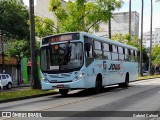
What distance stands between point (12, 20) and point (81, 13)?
740cm

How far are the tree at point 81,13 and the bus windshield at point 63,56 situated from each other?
39.2 feet

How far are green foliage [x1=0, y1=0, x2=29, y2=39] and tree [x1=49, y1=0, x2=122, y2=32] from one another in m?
4.75

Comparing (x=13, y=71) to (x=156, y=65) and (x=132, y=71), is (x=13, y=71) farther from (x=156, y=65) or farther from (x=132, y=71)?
(x=156, y=65)

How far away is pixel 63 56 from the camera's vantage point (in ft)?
63.4

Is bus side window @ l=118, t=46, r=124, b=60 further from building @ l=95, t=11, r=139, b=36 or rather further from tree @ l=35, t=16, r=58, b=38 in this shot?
building @ l=95, t=11, r=139, b=36

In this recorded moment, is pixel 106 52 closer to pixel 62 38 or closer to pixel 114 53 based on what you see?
pixel 114 53

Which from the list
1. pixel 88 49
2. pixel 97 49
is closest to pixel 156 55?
pixel 97 49

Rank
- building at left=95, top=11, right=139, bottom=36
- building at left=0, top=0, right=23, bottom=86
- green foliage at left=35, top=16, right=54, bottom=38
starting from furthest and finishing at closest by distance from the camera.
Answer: building at left=95, top=11, right=139, bottom=36 → building at left=0, top=0, right=23, bottom=86 → green foliage at left=35, top=16, right=54, bottom=38

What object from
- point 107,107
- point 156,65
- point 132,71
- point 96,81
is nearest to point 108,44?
point 96,81

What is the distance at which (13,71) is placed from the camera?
2208 inches

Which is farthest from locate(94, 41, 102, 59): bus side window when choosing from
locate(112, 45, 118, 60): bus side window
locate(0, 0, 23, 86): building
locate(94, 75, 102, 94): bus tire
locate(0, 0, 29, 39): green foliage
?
locate(0, 0, 23, 86): building

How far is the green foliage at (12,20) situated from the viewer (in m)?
35.3

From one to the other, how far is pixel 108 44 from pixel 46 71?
5.30 metres

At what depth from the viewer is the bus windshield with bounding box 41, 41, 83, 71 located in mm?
19266
